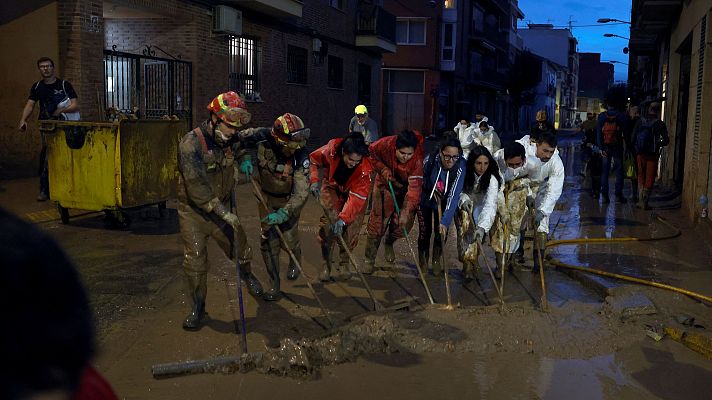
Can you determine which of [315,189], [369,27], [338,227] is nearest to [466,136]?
[315,189]

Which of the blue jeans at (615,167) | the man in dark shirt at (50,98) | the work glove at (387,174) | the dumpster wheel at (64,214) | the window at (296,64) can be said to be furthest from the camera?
the window at (296,64)

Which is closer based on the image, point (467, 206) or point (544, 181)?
point (467, 206)

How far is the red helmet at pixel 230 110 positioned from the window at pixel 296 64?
49.4ft

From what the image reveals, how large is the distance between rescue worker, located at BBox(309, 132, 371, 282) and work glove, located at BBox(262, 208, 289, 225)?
24.9 inches

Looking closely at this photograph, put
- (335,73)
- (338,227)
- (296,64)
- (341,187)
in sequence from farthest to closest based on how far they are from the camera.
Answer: (335,73), (296,64), (341,187), (338,227)

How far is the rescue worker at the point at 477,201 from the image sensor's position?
6.68 m

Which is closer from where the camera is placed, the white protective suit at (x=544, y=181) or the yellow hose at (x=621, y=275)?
the yellow hose at (x=621, y=275)

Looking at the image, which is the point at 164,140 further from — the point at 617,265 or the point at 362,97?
the point at 362,97

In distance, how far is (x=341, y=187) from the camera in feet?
22.1

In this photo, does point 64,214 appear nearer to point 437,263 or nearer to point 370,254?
point 370,254

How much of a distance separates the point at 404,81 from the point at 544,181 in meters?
31.8

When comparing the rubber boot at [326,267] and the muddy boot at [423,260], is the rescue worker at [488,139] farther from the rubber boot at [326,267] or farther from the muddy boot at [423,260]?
the rubber boot at [326,267]

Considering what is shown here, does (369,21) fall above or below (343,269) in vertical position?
above

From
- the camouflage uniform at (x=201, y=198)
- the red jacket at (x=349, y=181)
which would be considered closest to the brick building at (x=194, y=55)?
the red jacket at (x=349, y=181)
